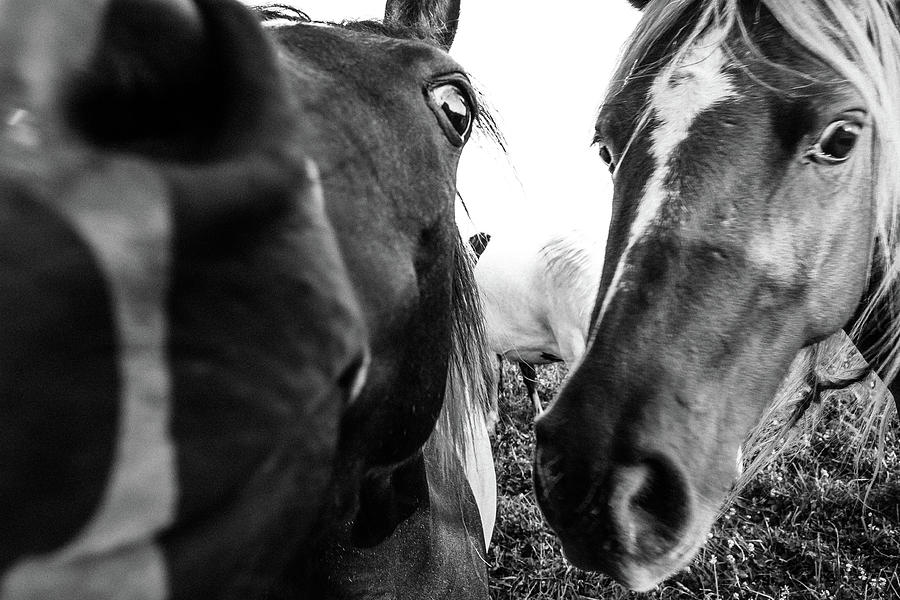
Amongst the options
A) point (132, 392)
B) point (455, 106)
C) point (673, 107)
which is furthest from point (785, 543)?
point (132, 392)

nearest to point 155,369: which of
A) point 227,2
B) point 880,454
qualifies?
point 227,2

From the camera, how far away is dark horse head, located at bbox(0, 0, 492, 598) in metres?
0.32

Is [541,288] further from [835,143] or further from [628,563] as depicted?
[628,563]

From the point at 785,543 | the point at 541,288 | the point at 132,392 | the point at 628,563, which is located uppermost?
the point at 132,392

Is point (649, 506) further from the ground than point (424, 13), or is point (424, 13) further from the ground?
point (424, 13)

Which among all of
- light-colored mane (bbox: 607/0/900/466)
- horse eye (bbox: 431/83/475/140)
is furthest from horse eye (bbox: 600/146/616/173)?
horse eye (bbox: 431/83/475/140)

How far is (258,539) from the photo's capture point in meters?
0.45

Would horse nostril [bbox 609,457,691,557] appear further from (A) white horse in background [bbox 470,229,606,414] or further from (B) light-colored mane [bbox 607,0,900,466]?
(A) white horse in background [bbox 470,229,606,414]

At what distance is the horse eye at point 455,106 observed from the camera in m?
0.92

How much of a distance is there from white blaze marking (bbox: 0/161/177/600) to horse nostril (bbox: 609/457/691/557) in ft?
2.72

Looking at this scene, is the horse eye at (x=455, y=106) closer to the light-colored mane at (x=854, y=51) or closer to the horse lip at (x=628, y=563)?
the light-colored mane at (x=854, y=51)

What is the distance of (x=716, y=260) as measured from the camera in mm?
1122

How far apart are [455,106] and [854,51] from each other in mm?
861

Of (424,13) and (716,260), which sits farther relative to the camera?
(424,13)
